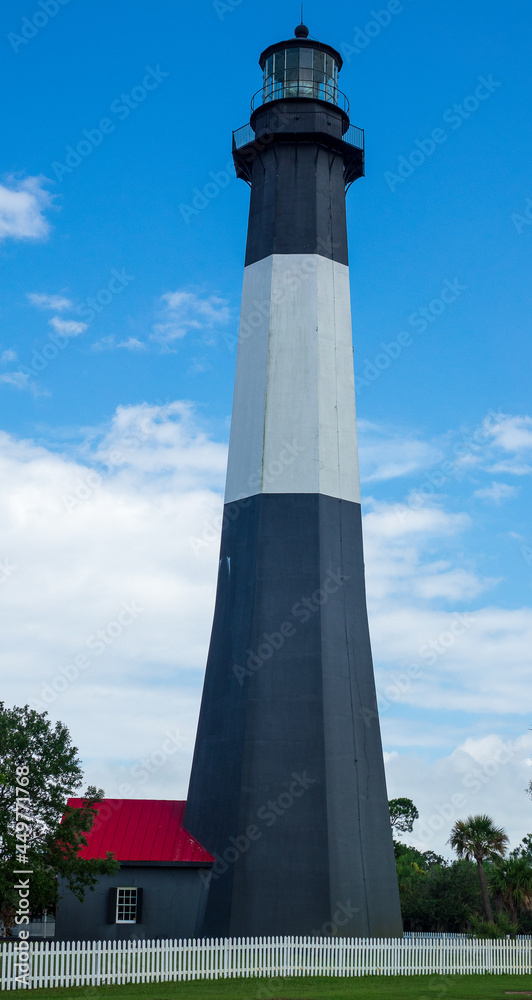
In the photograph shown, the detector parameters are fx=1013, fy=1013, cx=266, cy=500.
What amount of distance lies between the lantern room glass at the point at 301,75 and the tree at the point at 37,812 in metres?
20.8

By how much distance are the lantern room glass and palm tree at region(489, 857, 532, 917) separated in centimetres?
2782

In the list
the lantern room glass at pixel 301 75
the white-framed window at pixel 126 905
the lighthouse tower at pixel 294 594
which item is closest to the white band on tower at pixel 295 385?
the lighthouse tower at pixel 294 594

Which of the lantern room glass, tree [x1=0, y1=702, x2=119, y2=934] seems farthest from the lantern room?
Result: tree [x1=0, y1=702, x2=119, y2=934]

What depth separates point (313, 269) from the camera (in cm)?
3005

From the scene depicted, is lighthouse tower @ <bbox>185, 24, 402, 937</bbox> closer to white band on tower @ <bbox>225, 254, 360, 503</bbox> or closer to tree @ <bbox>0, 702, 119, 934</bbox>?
white band on tower @ <bbox>225, 254, 360, 503</bbox>

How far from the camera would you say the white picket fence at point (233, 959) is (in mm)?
21062

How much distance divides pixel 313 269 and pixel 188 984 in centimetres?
1937

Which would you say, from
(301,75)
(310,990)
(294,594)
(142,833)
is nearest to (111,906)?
(142,833)

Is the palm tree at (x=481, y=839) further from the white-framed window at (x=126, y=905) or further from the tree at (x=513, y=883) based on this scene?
the white-framed window at (x=126, y=905)

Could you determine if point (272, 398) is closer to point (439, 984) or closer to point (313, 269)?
point (313, 269)

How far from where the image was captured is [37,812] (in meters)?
22.1

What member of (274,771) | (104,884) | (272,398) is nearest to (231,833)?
(274,771)

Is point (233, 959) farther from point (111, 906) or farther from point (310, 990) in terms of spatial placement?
point (111, 906)

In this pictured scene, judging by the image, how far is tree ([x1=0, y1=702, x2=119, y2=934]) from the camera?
2117 cm
